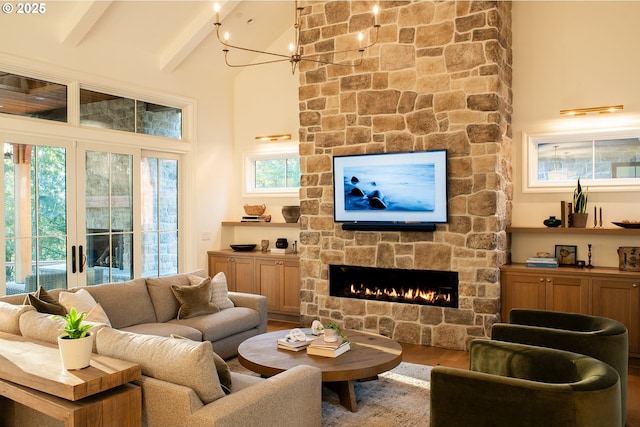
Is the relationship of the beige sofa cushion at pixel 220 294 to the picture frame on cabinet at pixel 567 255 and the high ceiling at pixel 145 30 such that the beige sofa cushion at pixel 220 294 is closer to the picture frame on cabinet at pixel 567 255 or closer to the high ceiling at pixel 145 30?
the high ceiling at pixel 145 30

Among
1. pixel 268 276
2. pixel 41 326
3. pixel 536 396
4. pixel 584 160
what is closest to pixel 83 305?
pixel 41 326

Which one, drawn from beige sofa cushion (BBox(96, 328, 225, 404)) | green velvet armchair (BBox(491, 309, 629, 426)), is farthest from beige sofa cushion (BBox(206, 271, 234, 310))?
green velvet armchair (BBox(491, 309, 629, 426))

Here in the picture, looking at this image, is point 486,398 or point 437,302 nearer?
point 486,398

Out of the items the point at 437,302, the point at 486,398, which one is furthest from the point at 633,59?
the point at 486,398

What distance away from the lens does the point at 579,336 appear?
3.26 meters

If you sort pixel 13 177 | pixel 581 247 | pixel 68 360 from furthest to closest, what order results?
pixel 581 247 → pixel 13 177 → pixel 68 360

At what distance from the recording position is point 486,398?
2.38 m

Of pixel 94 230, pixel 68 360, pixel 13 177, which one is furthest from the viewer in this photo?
pixel 94 230

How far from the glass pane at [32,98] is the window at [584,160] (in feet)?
16.1

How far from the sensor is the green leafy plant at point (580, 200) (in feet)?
16.8

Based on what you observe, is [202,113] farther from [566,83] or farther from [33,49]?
[566,83]

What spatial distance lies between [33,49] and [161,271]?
2914 millimetres

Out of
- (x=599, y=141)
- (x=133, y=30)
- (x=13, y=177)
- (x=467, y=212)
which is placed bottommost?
(x=467, y=212)

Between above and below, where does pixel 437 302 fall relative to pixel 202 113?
below
